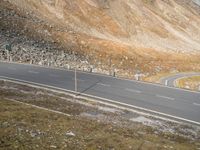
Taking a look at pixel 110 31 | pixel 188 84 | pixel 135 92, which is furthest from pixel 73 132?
pixel 110 31

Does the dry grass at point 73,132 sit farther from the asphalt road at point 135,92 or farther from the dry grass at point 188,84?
the dry grass at point 188,84

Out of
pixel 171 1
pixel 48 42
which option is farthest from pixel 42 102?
A: pixel 171 1

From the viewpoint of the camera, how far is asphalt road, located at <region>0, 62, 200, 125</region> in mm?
21344

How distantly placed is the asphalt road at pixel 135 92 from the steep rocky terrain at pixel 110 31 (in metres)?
34.6

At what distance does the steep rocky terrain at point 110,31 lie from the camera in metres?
72.4

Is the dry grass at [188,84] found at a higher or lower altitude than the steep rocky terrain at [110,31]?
lower

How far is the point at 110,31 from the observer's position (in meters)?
96.2

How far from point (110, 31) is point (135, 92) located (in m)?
71.6

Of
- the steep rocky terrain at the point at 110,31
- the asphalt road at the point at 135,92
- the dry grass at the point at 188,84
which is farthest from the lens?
the steep rocky terrain at the point at 110,31

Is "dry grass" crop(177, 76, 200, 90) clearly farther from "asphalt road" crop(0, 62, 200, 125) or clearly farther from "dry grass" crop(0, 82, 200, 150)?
"dry grass" crop(0, 82, 200, 150)

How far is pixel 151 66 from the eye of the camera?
74.7m

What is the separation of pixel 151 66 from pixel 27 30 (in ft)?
90.3

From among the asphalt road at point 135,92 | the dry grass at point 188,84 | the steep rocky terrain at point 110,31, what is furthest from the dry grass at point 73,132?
the steep rocky terrain at point 110,31

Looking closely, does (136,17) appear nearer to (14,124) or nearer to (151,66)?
(151,66)
